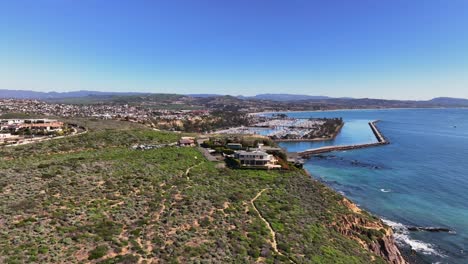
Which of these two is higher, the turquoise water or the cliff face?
the cliff face

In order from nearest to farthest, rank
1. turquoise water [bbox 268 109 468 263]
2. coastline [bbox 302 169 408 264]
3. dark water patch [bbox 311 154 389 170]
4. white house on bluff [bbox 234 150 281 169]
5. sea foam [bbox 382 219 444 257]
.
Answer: coastline [bbox 302 169 408 264]
sea foam [bbox 382 219 444 257]
turquoise water [bbox 268 109 468 263]
white house on bluff [bbox 234 150 281 169]
dark water patch [bbox 311 154 389 170]

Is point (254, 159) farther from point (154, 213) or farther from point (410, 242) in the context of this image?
point (410, 242)

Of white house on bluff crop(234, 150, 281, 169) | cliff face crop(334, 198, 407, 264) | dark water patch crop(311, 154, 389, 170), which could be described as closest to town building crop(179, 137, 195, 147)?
white house on bluff crop(234, 150, 281, 169)

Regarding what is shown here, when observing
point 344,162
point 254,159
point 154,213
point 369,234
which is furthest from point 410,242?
point 344,162

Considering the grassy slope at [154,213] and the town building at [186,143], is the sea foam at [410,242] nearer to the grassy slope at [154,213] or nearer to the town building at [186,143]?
the grassy slope at [154,213]

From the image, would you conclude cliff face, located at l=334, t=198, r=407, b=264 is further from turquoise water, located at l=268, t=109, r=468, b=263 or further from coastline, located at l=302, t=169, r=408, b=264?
turquoise water, located at l=268, t=109, r=468, b=263

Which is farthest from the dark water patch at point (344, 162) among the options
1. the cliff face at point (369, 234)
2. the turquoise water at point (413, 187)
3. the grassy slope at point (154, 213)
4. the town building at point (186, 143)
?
the cliff face at point (369, 234)
